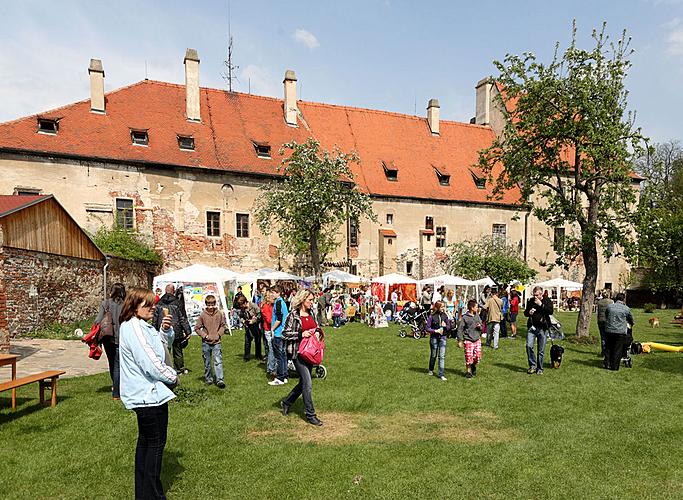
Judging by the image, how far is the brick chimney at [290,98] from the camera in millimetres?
33312

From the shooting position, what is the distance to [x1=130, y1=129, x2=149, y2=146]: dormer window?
27672 mm

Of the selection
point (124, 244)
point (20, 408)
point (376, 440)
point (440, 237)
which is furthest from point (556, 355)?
point (440, 237)

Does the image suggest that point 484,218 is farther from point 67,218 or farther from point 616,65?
point 67,218


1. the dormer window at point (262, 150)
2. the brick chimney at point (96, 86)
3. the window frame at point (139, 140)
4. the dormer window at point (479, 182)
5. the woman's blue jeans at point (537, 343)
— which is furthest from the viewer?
the dormer window at point (479, 182)

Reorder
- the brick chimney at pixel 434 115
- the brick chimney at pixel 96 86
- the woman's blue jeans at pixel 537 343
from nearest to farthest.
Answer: the woman's blue jeans at pixel 537 343, the brick chimney at pixel 96 86, the brick chimney at pixel 434 115

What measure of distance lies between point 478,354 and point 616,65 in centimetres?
1254

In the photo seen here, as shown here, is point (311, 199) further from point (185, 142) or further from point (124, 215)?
point (124, 215)

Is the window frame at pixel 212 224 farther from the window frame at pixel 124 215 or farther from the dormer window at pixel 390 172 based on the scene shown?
the dormer window at pixel 390 172

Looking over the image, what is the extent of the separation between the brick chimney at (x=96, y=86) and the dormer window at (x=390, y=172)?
1824 centimetres

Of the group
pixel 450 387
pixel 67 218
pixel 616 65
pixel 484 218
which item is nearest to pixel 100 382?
pixel 450 387

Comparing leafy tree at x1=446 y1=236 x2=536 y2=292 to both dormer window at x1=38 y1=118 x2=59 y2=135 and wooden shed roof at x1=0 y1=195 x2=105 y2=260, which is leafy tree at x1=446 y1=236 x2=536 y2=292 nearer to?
wooden shed roof at x1=0 y1=195 x2=105 y2=260

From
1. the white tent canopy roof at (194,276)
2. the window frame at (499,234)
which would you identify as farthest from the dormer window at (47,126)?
the window frame at (499,234)

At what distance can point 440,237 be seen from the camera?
1369 inches

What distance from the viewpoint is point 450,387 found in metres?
9.93
